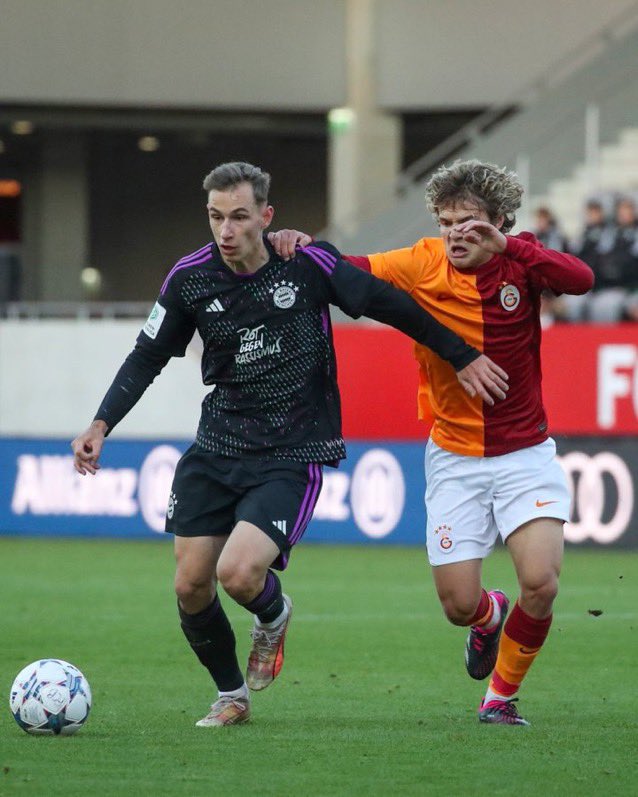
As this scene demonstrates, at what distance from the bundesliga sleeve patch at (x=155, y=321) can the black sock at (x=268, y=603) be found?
3.35 feet

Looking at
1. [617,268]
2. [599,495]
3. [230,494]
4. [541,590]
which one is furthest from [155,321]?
[617,268]

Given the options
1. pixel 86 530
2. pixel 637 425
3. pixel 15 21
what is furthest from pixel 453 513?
pixel 15 21

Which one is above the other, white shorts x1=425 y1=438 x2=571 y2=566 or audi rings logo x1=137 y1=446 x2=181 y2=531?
white shorts x1=425 y1=438 x2=571 y2=566

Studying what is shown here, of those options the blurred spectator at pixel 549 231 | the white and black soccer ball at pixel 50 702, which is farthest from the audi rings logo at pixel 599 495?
the white and black soccer ball at pixel 50 702

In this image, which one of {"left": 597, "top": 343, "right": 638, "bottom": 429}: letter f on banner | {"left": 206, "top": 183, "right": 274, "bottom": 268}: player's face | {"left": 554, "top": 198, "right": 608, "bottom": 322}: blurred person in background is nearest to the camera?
{"left": 206, "top": 183, "right": 274, "bottom": 268}: player's face

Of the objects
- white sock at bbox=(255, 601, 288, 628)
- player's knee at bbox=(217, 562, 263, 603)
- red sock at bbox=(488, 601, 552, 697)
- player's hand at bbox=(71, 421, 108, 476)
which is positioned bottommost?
red sock at bbox=(488, 601, 552, 697)

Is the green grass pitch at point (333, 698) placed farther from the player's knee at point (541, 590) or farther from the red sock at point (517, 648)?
the player's knee at point (541, 590)

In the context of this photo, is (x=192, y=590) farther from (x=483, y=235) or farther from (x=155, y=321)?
(x=483, y=235)

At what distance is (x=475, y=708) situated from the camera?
700 cm

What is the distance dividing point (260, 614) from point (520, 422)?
1.24 metres

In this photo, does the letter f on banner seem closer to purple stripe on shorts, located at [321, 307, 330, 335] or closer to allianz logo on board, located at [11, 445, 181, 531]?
allianz logo on board, located at [11, 445, 181, 531]

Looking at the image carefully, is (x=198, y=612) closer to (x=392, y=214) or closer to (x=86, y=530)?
(x=86, y=530)

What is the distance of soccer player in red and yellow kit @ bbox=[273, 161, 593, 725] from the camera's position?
6.33 m

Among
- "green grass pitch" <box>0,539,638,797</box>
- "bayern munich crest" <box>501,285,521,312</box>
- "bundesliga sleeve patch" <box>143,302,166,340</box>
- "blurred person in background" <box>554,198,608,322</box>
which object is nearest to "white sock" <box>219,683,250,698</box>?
"green grass pitch" <box>0,539,638,797</box>
